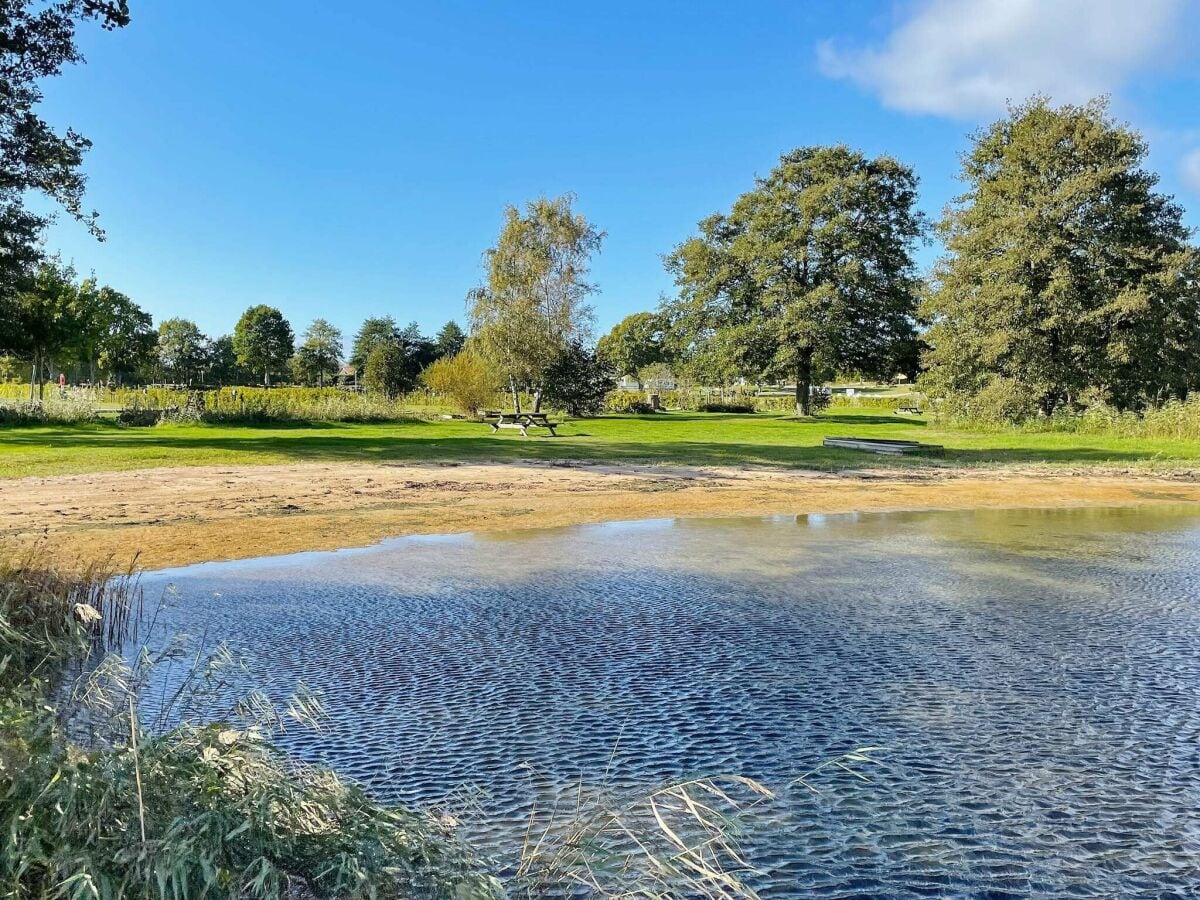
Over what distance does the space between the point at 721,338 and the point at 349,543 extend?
115ft

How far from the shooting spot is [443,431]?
29.0 m

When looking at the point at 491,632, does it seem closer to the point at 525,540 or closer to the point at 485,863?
the point at 485,863

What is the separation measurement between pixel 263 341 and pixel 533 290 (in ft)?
176

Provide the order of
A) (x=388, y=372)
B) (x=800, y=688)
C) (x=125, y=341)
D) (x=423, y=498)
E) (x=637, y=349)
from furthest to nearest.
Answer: (x=637, y=349) < (x=125, y=341) < (x=388, y=372) < (x=423, y=498) < (x=800, y=688)

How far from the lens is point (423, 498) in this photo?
1291cm

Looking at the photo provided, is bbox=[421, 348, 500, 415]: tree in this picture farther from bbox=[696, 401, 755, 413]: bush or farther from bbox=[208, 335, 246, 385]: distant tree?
bbox=[208, 335, 246, 385]: distant tree

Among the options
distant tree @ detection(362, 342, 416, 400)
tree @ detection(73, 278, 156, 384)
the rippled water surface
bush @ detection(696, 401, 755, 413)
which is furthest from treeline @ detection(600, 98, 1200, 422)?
tree @ detection(73, 278, 156, 384)

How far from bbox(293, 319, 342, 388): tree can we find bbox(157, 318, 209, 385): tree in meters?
8.35

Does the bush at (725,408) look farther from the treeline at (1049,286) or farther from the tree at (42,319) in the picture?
the tree at (42,319)

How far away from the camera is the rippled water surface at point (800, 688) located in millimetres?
3252

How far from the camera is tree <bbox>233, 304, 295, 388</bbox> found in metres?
79.8

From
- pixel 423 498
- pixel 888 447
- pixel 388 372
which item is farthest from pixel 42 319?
pixel 388 372

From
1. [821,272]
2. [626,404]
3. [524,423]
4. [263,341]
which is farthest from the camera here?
[263,341]

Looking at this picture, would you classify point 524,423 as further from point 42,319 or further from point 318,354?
point 318,354
